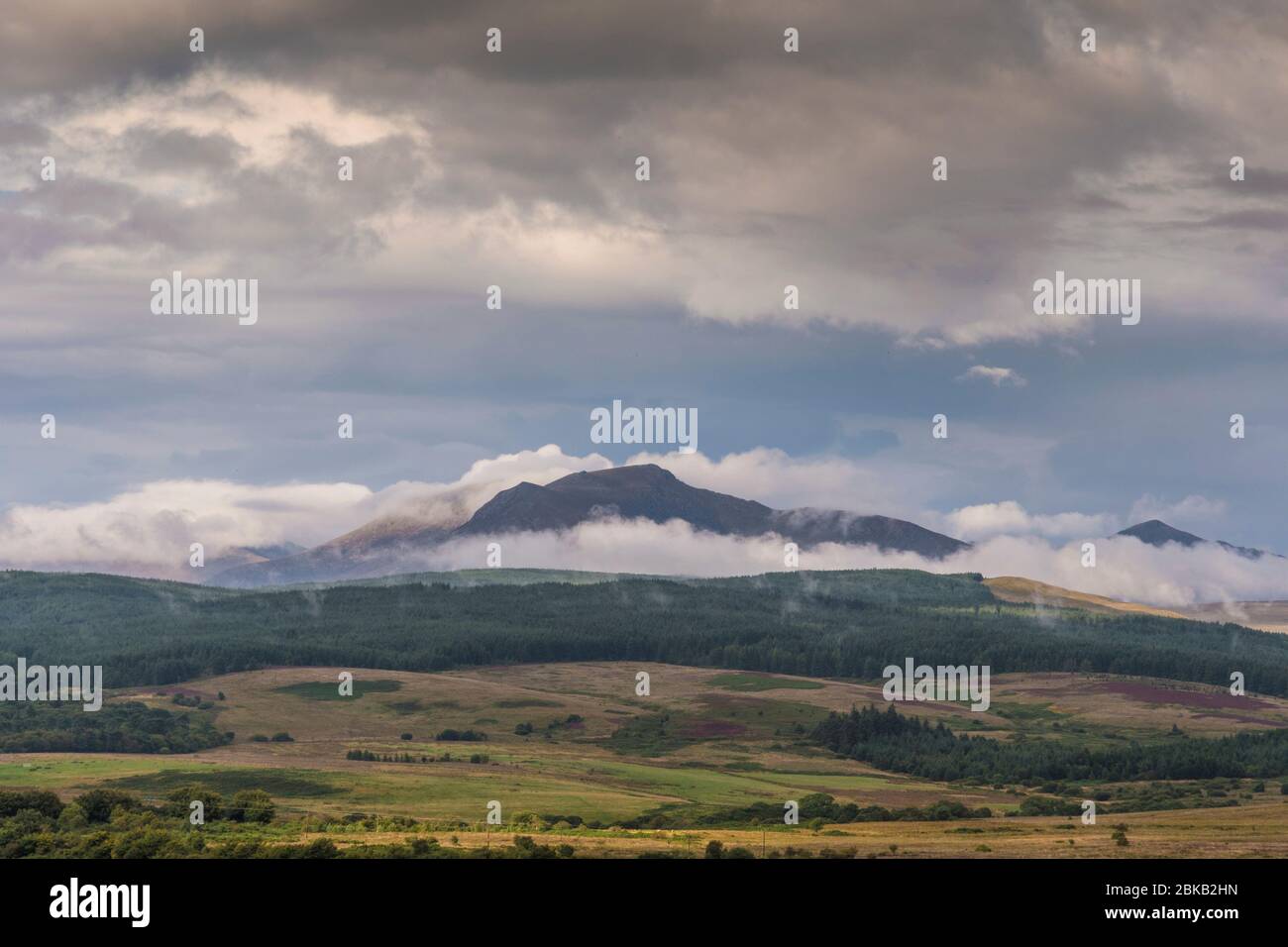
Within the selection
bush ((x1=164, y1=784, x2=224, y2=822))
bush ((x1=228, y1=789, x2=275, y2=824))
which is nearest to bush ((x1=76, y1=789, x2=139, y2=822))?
bush ((x1=164, y1=784, x2=224, y2=822))

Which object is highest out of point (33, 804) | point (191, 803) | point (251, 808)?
point (33, 804)

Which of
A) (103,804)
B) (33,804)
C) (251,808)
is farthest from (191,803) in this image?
(33,804)

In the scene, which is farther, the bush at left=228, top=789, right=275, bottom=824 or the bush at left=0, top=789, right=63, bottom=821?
the bush at left=228, top=789, right=275, bottom=824

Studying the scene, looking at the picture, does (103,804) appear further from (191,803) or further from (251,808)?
(251,808)

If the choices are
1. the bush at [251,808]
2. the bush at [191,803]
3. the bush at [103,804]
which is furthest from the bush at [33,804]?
the bush at [251,808]

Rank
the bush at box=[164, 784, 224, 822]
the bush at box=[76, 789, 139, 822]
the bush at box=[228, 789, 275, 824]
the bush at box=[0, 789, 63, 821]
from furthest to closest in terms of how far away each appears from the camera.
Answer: the bush at box=[228, 789, 275, 824]
the bush at box=[164, 784, 224, 822]
the bush at box=[76, 789, 139, 822]
the bush at box=[0, 789, 63, 821]

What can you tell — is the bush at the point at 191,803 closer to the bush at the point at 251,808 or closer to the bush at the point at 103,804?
the bush at the point at 251,808

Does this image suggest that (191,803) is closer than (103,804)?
No

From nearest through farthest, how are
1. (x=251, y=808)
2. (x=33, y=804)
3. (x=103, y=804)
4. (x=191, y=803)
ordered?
(x=33, y=804), (x=103, y=804), (x=191, y=803), (x=251, y=808)

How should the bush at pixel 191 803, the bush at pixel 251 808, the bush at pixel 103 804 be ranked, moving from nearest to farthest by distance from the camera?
the bush at pixel 103 804, the bush at pixel 191 803, the bush at pixel 251 808

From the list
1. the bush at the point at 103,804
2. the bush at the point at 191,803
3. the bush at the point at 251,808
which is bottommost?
the bush at the point at 251,808

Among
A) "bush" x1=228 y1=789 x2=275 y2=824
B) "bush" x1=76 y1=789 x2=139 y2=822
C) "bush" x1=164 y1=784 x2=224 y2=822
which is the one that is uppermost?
"bush" x1=76 y1=789 x2=139 y2=822

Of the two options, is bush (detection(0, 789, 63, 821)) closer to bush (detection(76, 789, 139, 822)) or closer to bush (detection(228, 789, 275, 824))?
bush (detection(76, 789, 139, 822))

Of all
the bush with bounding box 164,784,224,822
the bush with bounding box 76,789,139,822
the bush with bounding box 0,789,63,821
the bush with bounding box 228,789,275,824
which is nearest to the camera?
the bush with bounding box 0,789,63,821
